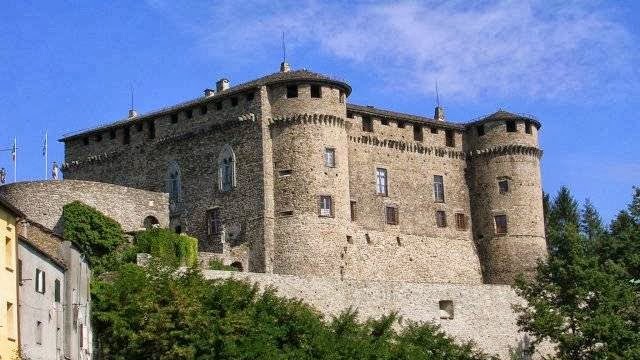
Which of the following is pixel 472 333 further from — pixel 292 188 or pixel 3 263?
pixel 3 263

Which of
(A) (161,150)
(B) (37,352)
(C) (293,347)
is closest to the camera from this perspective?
(B) (37,352)

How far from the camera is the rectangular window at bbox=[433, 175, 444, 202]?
7344 cm

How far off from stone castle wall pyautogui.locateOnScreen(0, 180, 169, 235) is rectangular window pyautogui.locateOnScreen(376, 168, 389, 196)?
43.3ft

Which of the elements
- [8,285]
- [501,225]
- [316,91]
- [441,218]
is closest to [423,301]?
[316,91]

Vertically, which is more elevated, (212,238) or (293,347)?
(212,238)

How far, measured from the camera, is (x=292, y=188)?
64938mm

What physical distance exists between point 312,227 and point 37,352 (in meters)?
25.2

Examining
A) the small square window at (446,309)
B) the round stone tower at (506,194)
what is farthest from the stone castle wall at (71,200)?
the round stone tower at (506,194)

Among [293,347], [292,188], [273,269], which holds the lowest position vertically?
[293,347]

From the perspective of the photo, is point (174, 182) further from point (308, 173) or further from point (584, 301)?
point (584, 301)

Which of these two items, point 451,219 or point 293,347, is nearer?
point 293,347

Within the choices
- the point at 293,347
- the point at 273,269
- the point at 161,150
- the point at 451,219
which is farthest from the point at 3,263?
the point at 451,219

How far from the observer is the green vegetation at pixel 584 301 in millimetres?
56125

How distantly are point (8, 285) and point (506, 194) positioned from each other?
40.6 meters
